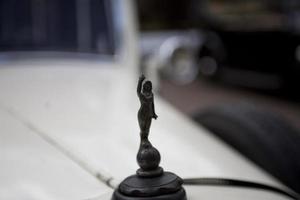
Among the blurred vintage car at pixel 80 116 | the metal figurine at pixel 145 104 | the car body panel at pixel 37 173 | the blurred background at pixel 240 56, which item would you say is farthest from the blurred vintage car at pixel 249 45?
the metal figurine at pixel 145 104

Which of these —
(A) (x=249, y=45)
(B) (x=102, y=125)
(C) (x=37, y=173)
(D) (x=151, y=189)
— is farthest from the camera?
(A) (x=249, y=45)

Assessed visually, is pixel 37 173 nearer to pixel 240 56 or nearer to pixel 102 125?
pixel 102 125

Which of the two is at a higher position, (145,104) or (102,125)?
(145,104)

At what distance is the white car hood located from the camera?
0.99m

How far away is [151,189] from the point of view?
712mm

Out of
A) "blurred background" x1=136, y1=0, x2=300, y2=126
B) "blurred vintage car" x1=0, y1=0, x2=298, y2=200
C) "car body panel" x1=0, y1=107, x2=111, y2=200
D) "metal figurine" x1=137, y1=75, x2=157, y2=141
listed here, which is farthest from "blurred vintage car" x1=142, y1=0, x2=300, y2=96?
"metal figurine" x1=137, y1=75, x2=157, y2=141

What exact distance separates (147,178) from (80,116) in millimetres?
506

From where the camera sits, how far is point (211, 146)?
1146 mm

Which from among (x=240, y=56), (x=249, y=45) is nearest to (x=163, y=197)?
(x=249, y=45)

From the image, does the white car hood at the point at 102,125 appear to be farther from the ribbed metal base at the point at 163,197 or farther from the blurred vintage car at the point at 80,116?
the ribbed metal base at the point at 163,197

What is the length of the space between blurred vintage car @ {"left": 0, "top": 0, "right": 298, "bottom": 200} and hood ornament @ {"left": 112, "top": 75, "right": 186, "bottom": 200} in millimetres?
84

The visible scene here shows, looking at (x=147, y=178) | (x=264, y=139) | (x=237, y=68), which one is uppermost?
(x=147, y=178)

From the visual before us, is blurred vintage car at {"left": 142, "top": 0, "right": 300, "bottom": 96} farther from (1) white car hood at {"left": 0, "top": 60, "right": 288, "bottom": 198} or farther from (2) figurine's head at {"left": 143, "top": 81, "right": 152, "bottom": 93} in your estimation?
(2) figurine's head at {"left": 143, "top": 81, "right": 152, "bottom": 93}

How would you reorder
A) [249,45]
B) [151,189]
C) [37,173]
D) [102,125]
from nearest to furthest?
[151,189] → [37,173] → [102,125] → [249,45]
